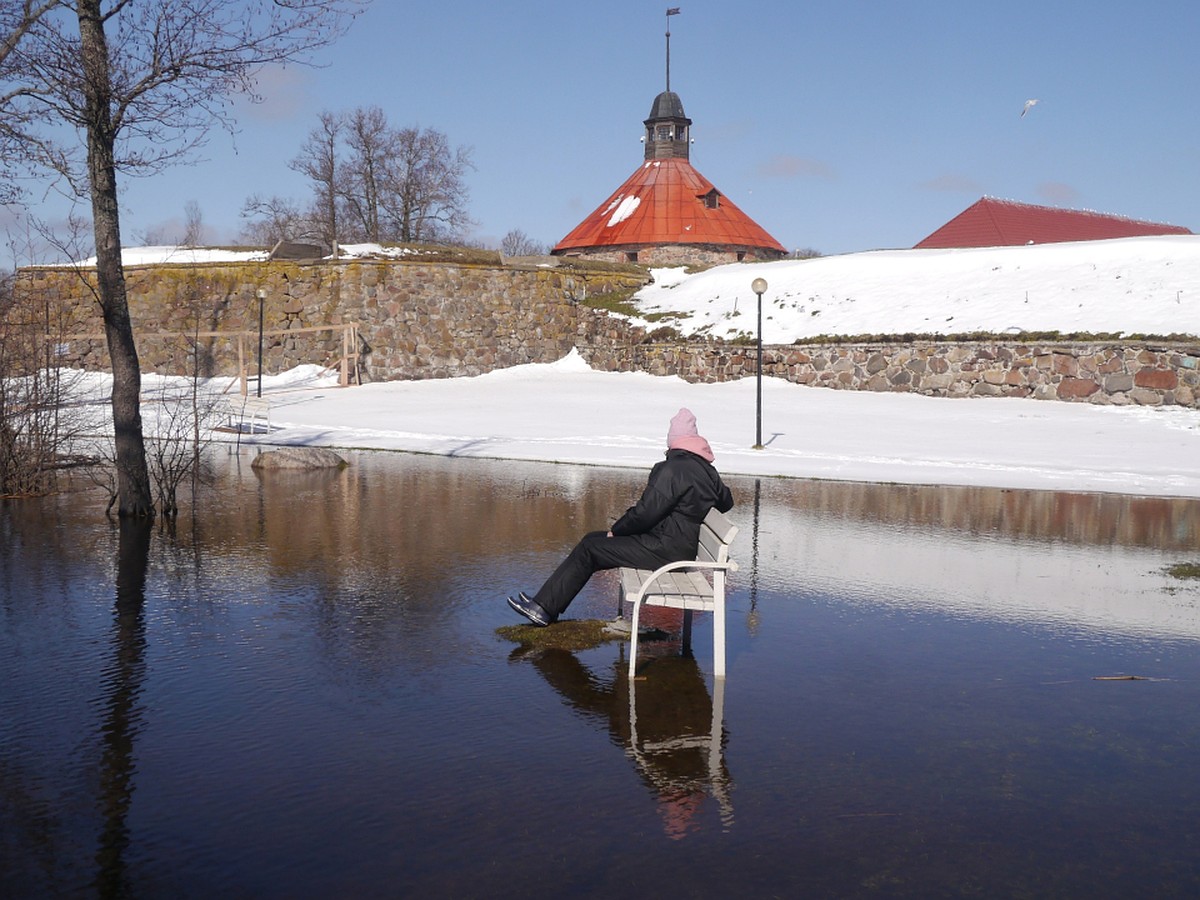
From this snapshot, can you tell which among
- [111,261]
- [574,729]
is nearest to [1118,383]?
[111,261]

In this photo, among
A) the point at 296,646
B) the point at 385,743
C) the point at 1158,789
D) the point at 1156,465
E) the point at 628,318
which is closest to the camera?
the point at 1158,789

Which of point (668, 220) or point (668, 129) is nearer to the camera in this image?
point (668, 220)

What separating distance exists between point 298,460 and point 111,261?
5674 millimetres

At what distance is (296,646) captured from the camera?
7.20 m

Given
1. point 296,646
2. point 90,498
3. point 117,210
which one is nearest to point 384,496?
point 90,498

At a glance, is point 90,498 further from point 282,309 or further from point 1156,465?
point 282,309

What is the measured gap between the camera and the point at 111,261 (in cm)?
1148

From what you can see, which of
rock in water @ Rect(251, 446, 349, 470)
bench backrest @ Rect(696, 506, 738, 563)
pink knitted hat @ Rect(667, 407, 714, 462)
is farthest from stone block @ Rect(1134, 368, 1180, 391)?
pink knitted hat @ Rect(667, 407, 714, 462)

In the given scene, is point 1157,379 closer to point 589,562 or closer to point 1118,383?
point 1118,383

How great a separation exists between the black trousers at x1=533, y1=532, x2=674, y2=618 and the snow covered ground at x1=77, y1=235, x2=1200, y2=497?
9.60 metres

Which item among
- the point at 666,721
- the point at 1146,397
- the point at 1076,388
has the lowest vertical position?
the point at 666,721

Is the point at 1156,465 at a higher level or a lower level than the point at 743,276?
lower

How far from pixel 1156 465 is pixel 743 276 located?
19726 mm

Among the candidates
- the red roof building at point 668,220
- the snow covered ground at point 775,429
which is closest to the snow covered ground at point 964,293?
the snow covered ground at point 775,429
